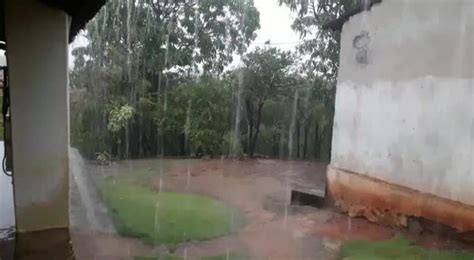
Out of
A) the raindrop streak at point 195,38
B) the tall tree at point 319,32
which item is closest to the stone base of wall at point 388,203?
the tall tree at point 319,32

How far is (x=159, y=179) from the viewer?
895 cm

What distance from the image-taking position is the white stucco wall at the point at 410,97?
193 inches

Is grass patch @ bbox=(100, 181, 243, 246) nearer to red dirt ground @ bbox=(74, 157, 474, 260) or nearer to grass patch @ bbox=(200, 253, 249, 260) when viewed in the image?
red dirt ground @ bbox=(74, 157, 474, 260)

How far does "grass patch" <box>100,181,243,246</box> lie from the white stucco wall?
1740 mm

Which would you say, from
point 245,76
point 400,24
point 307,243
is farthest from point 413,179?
point 245,76

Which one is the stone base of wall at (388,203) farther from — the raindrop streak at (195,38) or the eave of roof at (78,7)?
the raindrop streak at (195,38)

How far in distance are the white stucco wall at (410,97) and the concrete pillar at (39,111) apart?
3514mm

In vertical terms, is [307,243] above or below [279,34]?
below

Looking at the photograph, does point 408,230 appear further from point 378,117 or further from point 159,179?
point 159,179

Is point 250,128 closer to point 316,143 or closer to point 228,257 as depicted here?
point 316,143

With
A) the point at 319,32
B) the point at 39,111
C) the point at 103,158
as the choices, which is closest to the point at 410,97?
the point at 39,111

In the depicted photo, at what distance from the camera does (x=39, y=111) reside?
13.4ft

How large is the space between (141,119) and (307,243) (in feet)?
24.7

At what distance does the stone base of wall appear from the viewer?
485 centimetres
